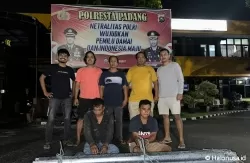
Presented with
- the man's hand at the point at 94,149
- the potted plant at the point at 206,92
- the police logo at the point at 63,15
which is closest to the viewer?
the man's hand at the point at 94,149

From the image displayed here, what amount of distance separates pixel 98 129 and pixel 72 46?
6.25 meters

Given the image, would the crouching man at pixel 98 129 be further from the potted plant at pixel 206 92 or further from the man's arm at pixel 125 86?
the potted plant at pixel 206 92

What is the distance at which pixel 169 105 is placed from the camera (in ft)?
19.3

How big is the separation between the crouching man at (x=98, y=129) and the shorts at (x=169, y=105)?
1616mm

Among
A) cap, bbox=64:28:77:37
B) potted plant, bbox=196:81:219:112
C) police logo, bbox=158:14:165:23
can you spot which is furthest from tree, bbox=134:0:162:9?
potted plant, bbox=196:81:219:112

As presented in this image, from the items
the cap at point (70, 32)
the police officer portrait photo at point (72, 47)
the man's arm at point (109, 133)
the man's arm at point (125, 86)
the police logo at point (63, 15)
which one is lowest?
the man's arm at point (109, 133)

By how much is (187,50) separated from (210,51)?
8.11 feet

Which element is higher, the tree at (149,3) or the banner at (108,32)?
the tree at (149,3)

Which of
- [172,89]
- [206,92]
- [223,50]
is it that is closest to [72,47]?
[172,89]

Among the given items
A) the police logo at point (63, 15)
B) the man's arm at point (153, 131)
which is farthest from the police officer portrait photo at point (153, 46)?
the man's arm at point (153, 131)

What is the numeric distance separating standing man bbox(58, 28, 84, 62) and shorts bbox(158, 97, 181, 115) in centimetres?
496

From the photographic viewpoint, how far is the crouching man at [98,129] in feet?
14.1

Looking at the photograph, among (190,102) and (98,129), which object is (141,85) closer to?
(98,129)

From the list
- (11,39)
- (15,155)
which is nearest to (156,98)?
(15,155)
